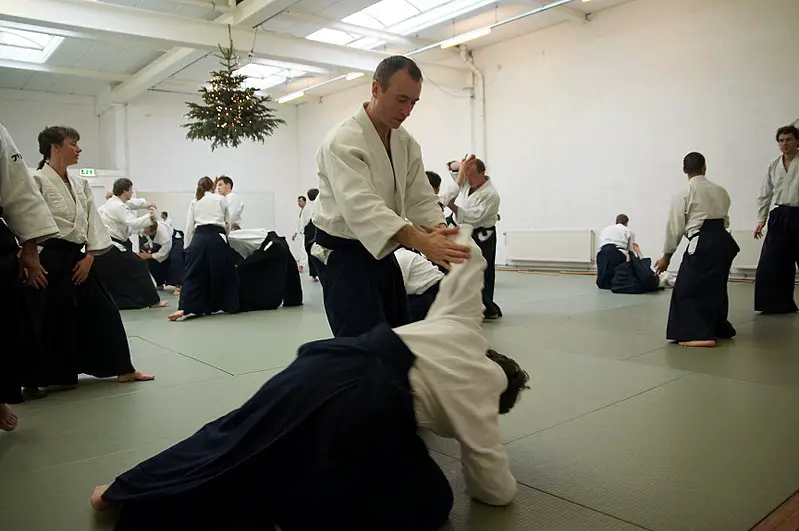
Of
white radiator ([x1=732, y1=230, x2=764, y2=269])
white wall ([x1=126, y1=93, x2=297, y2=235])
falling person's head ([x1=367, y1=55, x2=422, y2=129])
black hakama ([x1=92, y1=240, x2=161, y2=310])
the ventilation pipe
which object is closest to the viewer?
falling person's head ([x1=367, y1=55, x2=422, y2=129])

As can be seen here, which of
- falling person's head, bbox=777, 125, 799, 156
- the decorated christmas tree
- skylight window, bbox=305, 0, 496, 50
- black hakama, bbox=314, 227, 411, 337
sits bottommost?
black hakama, bbox=314, 227, 411, 337

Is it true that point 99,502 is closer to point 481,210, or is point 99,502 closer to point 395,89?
point 395,89

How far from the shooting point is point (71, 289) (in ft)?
11.1

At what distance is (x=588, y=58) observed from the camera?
1016 cm

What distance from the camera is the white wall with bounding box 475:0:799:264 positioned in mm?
8367

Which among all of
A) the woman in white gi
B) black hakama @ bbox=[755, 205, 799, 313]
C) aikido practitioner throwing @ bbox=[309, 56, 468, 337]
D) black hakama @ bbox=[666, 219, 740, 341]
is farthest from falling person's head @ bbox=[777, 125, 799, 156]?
the woman in white gi

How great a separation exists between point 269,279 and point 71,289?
3.75 meters

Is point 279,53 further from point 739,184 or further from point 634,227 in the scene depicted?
point 739,184

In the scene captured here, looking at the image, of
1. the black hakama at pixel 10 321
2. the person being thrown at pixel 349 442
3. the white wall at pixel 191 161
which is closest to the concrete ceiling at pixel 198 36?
the white wall at pixel 191 161

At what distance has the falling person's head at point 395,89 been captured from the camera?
2.16m

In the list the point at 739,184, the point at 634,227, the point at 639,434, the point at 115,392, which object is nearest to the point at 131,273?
the point at 115,392

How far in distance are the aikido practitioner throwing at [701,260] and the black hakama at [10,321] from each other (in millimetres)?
3956

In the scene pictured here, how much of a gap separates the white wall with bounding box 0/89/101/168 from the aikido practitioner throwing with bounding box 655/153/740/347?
13.1 meters

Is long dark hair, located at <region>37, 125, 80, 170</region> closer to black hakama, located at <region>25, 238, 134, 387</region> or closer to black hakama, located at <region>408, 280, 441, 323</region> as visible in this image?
black hakama, located at <region>25, 238, 134, 387</region>
